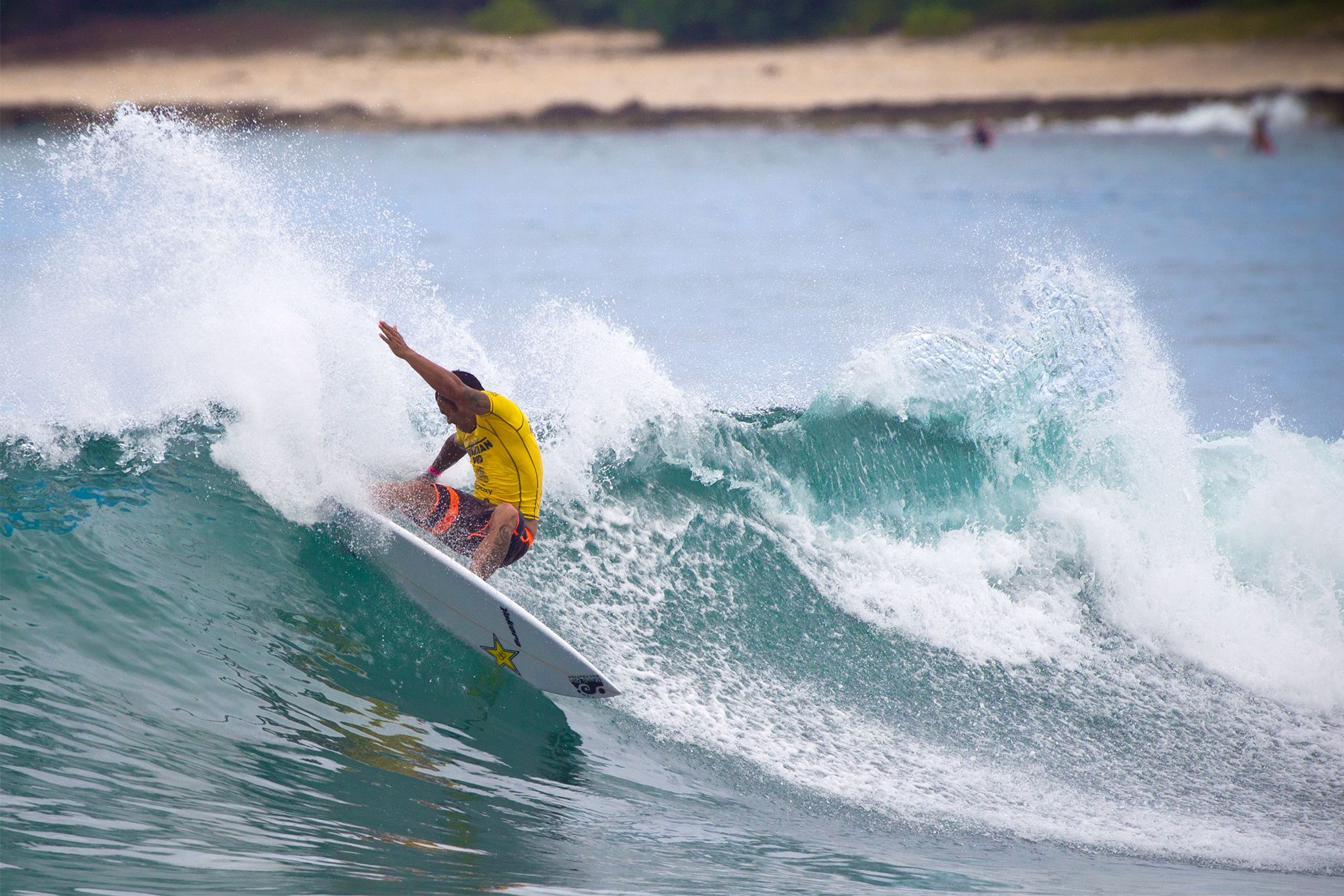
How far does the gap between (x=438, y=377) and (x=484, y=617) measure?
1306 millimetres

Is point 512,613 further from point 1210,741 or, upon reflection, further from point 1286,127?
point 1286,127

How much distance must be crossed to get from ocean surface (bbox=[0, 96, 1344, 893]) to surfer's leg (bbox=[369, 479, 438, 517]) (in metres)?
0.21

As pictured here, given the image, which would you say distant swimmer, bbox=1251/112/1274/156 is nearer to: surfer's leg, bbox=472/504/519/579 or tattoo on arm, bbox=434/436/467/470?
tattoo on arm, bbox=434/436/467/470

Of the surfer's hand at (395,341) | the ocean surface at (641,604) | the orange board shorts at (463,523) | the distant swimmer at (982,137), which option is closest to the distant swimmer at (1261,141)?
the distant swimmer at (982,137)

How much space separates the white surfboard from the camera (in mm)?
6102

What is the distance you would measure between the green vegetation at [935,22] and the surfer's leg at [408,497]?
211ft

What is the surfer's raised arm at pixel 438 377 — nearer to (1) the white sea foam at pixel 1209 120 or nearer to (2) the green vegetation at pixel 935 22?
(1) the white sea foam at pixel 1209 120

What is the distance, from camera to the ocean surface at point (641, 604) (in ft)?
17.3

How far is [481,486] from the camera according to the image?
6.39 m

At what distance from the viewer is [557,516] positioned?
7.79 m

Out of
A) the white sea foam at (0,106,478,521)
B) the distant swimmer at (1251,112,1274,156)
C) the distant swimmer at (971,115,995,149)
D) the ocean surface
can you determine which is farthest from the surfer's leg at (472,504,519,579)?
the distant swimmer at (1251,112,1274,156)

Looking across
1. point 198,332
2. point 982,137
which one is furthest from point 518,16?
point 198,332

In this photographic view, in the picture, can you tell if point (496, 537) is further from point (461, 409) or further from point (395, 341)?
point (395, 341)

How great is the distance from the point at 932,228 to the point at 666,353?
14.6 m
